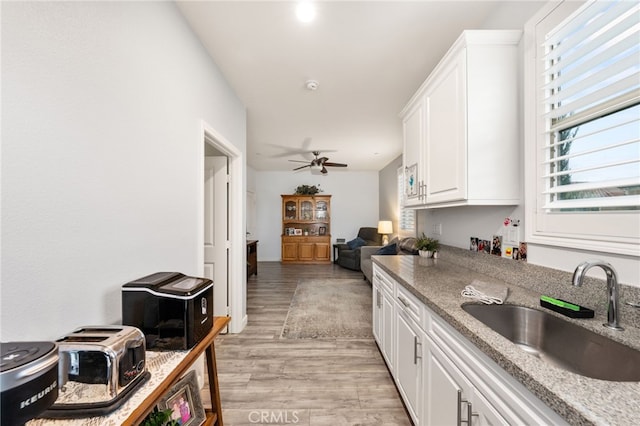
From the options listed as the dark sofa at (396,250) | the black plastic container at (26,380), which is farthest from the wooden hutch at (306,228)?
the black plastic container at (26,380)

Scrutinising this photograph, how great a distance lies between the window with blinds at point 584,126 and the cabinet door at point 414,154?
2.24ft

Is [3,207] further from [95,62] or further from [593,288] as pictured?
[593,288]

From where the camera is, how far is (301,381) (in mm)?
1943

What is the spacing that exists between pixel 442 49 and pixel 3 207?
2.55 m

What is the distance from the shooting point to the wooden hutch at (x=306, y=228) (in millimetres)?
6668

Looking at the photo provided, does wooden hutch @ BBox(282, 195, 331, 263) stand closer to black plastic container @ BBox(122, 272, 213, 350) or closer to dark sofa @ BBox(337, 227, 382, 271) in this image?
dark sofa @ BBox(337, 227, 382, 271)

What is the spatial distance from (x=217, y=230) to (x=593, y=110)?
295 cm

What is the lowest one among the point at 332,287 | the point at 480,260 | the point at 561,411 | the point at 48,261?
the point at 332,287

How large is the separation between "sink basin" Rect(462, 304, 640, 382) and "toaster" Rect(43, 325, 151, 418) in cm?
136

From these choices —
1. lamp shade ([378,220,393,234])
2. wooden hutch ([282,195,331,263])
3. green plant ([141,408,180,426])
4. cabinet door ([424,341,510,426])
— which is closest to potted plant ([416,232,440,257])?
cabinet door ([424,341,510,426])

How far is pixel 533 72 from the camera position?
1.32m

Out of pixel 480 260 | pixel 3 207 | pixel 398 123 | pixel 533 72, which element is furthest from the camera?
pixel 398 123

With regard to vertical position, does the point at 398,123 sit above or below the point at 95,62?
above

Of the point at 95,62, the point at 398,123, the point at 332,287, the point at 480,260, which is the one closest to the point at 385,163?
the point at 398,123
